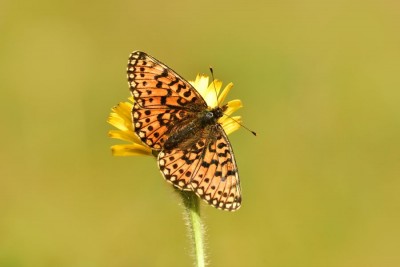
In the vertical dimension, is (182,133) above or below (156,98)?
below

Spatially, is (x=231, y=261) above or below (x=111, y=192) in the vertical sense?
below

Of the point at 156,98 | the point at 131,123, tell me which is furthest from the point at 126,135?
the point at 156,98

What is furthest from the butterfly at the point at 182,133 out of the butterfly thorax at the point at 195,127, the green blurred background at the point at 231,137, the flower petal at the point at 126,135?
the green blurred background at the point at 231,137

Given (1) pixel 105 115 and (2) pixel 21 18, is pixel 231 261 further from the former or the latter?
(2) pixel 21 18

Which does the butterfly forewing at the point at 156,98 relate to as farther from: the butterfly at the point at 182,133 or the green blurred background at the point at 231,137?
the green blurred background at the point at 231,137

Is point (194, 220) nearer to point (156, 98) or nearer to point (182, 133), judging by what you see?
point (182, 133)

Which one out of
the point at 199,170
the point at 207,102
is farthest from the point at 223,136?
the point at 207,102

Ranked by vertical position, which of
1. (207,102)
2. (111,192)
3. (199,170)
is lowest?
(111,192)
